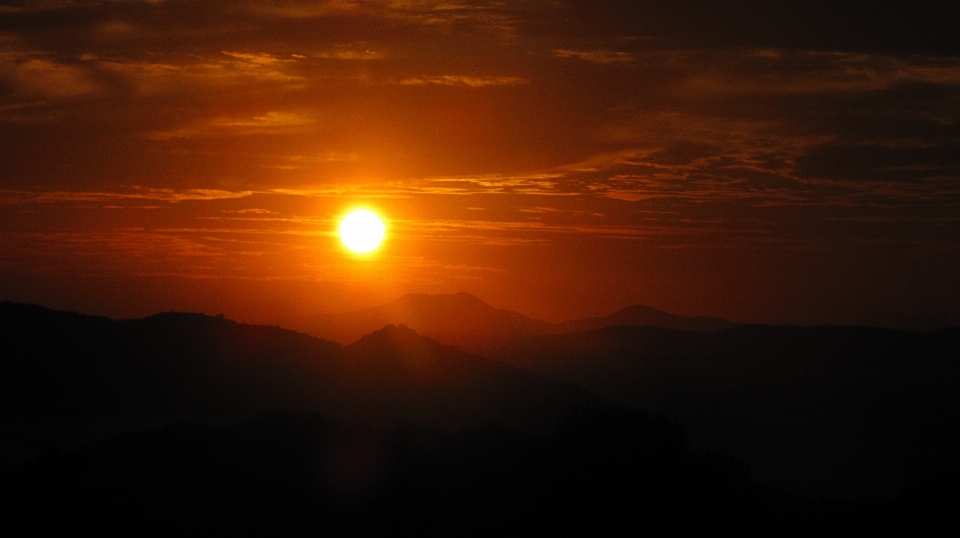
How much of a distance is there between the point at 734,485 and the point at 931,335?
4757 inches

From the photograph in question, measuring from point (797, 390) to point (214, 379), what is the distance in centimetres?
6685

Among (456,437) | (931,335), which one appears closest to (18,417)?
(456,437)

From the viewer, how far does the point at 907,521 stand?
2428 centimetres

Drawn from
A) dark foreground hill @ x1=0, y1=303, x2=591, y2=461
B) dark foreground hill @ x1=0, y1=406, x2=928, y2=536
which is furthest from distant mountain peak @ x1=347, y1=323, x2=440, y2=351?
dark foreground hill @ x1=0, y1=406, x2=928, y2=536

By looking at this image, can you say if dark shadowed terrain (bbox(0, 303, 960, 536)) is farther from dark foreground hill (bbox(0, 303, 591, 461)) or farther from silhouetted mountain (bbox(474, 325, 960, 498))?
silhouetted mountain (bbox(474, 325, 960, 498))

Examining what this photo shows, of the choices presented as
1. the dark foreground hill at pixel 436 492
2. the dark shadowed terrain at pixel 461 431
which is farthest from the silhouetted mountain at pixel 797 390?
the dark foreground hill at pixel 436 492

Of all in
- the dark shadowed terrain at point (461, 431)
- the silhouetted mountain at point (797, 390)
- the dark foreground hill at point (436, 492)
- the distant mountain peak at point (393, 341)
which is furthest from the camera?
the distant mountain peak at point (393, 341)

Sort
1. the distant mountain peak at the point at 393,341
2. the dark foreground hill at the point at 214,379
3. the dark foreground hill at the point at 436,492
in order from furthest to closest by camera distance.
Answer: the distant mountain peak at the point at 393,341, the dark foreground hill at the point at 214,379, the dark foreground hill at the point at 436,492

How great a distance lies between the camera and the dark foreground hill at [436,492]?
22.5 m

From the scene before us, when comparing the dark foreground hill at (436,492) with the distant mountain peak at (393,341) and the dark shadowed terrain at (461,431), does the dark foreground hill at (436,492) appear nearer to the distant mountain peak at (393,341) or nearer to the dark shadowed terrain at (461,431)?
the dark shadowed terrain at (461,431)

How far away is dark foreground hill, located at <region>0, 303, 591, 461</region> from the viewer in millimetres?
61031

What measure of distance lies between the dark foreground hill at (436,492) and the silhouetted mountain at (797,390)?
4869 millimetres

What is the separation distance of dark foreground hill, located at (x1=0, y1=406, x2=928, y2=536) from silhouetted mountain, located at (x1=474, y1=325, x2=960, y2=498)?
16.0 ft

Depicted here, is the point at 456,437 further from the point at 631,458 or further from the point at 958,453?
the point at 958,453
